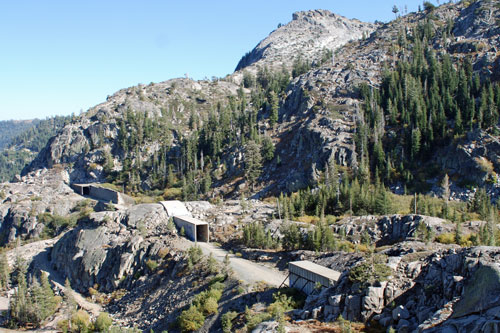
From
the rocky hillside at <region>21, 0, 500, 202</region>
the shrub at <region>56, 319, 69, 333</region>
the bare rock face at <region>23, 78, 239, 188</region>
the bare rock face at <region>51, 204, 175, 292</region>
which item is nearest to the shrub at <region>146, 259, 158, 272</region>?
the bare rock face at <region>51, 204, 175, 292</region>

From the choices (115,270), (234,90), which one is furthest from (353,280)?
(234,90)

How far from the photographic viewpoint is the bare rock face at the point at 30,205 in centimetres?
7442

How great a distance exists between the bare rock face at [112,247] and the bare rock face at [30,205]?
2257 cm

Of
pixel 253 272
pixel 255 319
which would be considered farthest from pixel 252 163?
pixel 255 319

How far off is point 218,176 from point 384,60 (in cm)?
5945

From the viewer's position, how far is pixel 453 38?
11038cm

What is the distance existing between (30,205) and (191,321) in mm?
65698

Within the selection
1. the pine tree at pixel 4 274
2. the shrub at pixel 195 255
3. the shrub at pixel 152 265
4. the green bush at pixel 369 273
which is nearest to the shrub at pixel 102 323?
the shrub at pixel 152 265

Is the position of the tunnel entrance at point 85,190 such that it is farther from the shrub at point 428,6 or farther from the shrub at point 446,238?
the shrub at point 428,6

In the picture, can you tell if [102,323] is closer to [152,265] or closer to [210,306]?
[152,265]

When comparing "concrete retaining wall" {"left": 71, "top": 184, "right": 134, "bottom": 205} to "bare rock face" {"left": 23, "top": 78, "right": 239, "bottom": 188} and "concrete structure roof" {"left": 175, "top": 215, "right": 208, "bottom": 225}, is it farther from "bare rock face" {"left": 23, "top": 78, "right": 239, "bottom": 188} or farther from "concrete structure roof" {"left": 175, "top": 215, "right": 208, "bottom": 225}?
"concrete structure roof" {"left": 175, "top": 215, "right": 208, "bottom": 225}

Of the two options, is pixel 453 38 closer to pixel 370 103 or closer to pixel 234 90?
pixel 370 103

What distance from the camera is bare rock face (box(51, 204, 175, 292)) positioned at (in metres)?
45.0

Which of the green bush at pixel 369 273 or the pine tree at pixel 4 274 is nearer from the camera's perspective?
the green bush at pixel 369 273
